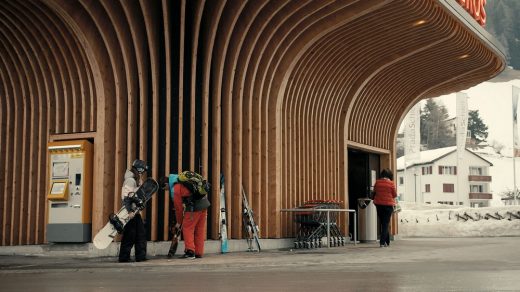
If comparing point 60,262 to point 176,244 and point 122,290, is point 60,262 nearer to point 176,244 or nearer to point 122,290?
point 176,244

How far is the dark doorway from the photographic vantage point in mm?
19703

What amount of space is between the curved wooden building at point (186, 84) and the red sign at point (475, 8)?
469 mm

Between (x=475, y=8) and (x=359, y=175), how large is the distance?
5.31m

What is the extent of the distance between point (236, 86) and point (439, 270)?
6074mm

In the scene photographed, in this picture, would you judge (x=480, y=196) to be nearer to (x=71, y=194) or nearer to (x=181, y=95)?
(x=181, y=95)

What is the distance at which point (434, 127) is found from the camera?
11075 centimetres

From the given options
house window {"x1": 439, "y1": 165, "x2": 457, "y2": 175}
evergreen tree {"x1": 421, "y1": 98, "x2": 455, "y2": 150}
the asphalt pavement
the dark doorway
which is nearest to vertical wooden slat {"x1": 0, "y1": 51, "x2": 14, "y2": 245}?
the asphalt pavement

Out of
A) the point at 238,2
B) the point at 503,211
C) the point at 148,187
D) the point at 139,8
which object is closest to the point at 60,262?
the point at 148,187

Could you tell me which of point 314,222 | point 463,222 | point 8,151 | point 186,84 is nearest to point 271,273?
point 186,84

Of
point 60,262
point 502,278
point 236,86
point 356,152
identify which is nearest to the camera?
point 502,278

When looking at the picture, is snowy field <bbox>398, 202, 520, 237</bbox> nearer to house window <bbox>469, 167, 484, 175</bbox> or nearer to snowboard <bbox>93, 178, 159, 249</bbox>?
snowboard <bbox>93, 178, 159, 249</bbox>

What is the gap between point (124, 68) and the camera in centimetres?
1315

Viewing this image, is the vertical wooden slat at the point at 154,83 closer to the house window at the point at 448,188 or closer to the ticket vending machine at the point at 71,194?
the ticket vending machine at the point at 71,194

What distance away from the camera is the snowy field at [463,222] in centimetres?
2547
